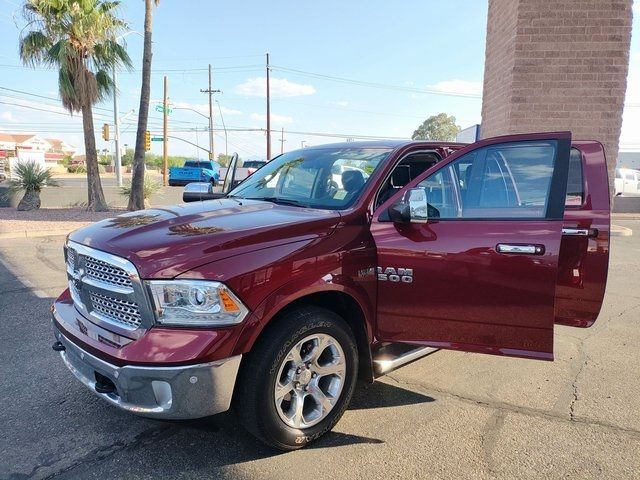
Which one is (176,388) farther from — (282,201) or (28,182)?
(28,182)

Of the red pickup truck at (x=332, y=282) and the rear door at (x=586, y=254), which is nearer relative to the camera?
the red pickup truck at (x=332, y=282)

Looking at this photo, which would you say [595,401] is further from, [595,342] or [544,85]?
[544,85]

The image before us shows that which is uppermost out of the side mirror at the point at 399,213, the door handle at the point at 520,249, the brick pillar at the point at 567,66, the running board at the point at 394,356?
the brick pillar at the point at 567,66

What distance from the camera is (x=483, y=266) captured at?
2.96 m

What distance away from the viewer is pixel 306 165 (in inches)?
163

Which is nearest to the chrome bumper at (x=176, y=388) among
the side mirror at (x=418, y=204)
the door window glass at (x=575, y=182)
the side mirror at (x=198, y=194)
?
the side mirror at (x=418, y=204)

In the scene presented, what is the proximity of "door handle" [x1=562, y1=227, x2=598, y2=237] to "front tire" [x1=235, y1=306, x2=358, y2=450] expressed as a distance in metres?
1.79

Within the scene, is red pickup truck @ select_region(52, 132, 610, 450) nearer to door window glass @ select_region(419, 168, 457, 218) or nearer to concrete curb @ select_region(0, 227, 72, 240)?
door window glass @ select_region(419, 168, 457, 218)

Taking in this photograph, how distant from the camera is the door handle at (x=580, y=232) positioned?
334 cm

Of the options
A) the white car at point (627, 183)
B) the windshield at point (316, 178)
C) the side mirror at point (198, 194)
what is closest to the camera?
the windshield at point (316, 178)

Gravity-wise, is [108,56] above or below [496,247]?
above

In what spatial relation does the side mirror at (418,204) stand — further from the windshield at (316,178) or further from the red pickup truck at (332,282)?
the windshield at (316,178)

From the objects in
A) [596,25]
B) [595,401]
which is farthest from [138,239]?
[596,25]

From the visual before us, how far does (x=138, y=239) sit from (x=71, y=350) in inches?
34.5
